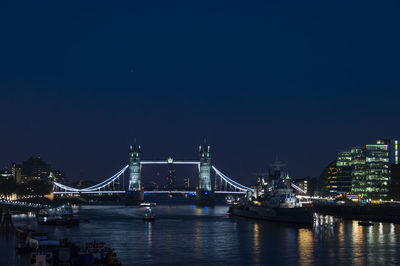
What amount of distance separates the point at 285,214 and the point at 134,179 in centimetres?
10996

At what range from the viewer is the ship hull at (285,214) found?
7049cm

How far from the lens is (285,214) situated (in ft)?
245

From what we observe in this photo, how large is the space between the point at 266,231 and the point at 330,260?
23668mm

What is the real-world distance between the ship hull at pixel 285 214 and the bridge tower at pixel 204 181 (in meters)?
78.4

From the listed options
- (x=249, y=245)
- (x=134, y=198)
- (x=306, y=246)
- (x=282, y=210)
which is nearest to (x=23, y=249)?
(x=249, y=245)

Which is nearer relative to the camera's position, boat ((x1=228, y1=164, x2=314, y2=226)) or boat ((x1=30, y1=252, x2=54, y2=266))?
boat ((x1=30, y1=252, x2=54, y2=266))

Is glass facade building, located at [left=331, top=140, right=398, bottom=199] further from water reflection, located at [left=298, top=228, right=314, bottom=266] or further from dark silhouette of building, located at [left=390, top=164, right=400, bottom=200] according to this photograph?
water reflection, located at [left=298, top=228, right=314, bottom=266]

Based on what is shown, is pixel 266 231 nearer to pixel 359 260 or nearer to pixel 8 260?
pixel 359 260

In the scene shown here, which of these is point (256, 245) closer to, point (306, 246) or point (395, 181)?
point (306, 246)

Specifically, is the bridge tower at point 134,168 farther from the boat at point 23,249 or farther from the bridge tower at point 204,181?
the boat at point 23,249

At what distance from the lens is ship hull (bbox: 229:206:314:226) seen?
7049 centimetres

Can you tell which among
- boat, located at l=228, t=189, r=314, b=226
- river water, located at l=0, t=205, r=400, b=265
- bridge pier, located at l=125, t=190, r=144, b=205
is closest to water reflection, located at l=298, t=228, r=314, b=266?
river water, located at l=0, t=205, r=400, b=265

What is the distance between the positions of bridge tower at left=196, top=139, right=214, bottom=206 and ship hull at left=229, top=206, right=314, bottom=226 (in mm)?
78376

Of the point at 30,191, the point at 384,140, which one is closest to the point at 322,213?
the point at 384,140
